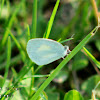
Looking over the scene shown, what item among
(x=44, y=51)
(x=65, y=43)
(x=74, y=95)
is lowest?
(x=74, y=95)

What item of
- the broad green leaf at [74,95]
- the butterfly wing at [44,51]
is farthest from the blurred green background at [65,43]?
the butterfly wing at [44,51]

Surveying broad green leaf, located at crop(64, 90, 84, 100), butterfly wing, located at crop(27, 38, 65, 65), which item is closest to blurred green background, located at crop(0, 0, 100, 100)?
broad green leaf, located at crop(64, 90, 84, 100)

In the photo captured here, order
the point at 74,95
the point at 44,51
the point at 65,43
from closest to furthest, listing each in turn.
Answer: the point at 44,51 → the point at 74,95 → the point at 65,43

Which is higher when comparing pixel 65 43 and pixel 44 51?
pixel 65 43

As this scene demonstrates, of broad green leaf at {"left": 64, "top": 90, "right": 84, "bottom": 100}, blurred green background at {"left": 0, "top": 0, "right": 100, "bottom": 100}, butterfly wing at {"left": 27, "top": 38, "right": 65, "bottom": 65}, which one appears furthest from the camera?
blurred green background at {"left": 0, "top": 0, "right": 100, "bottom": 100}

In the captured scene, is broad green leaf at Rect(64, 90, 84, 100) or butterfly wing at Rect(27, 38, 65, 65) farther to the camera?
broad green leaf at Rect(64, 90, 84, 100)

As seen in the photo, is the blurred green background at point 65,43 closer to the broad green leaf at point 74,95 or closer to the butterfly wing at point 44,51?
the broad green leaf at point 74,95

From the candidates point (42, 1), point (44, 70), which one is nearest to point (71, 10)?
point (42, 1)

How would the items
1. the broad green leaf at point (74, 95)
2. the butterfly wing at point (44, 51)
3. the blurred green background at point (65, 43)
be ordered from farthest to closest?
1. the blurred green background at point (65, 43)
2. the broad green leaf at point (74, 95)
3. the butterfly wing at point (44, 51)

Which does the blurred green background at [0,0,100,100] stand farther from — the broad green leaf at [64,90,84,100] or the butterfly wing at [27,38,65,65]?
the butterfly wing at [27,38,65,65]
